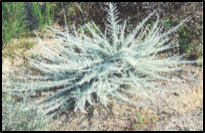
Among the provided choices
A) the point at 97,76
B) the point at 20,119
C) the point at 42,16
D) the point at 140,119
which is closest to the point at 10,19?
the point at 42,16

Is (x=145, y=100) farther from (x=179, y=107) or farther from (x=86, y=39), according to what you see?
(x=86, y=39)

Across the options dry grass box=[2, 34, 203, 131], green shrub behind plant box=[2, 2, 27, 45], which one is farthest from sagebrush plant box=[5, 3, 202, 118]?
green shrub behind plant box=[2, 2, 27, 45]

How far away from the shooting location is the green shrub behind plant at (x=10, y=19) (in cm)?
344

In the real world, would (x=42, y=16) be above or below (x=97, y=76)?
above

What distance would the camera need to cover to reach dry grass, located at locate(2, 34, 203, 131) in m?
2.64

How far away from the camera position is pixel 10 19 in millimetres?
3559

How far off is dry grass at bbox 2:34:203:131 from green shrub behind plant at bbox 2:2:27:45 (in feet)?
4.95

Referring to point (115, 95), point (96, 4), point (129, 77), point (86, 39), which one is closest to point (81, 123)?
point (115, 95)

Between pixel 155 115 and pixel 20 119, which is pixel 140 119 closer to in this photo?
pixel 155 115

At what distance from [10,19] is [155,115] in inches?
95.7

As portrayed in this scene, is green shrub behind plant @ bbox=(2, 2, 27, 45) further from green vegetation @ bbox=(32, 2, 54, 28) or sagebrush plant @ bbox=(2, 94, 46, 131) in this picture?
sagebrush plant @ bbox=(2, 94, 46, 131)

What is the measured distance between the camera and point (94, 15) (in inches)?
155

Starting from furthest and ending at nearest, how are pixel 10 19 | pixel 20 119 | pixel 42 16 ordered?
pixel 42 16 → pixel 10 19 → pixel 20 119

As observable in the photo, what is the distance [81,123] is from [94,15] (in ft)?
6.29
